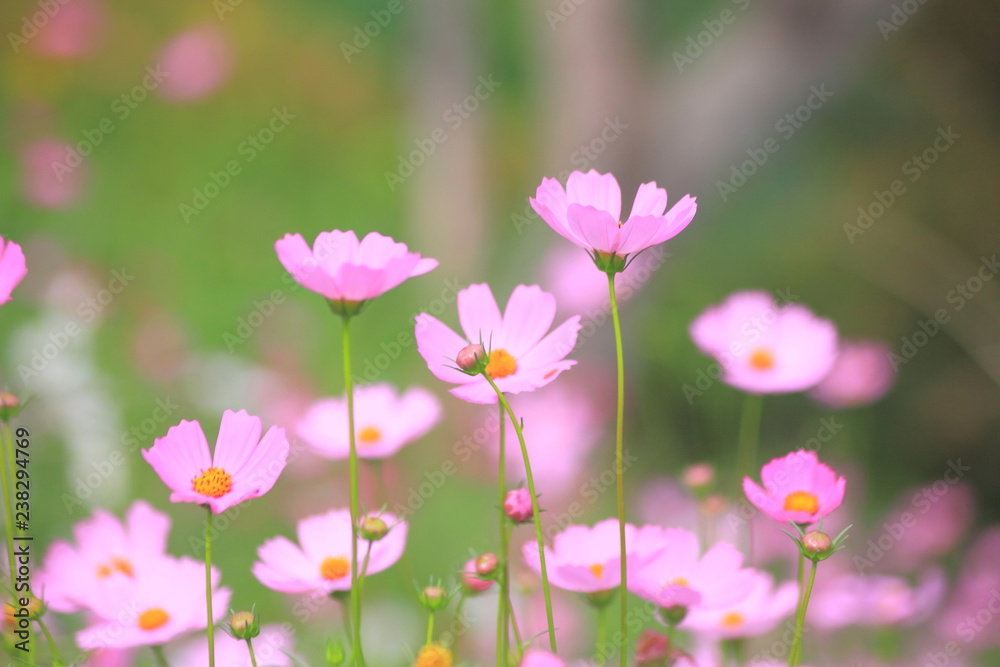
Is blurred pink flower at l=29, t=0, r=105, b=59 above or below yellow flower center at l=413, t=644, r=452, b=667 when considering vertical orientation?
above

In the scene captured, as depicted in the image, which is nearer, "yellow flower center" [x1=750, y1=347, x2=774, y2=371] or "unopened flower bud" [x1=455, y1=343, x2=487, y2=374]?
"unopened flower bud" [x1=455, y1=343, x2=487, y2=374]

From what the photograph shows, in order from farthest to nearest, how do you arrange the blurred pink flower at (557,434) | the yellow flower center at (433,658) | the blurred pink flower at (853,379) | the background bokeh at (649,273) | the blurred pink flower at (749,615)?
the blurred pink flower at (557,434) < the background bokeh at (649,273) < the blurred pink flower at (853,379) < the blurred pink flower at (749,615) < the yellow flower center at (433,658)

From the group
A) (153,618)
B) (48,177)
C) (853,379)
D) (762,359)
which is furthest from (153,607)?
(48,177)

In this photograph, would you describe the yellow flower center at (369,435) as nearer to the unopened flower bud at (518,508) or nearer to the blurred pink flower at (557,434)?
the unopened flower bud at (518,508)

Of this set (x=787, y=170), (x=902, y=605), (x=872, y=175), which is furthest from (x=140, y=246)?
(x=902, y=605)

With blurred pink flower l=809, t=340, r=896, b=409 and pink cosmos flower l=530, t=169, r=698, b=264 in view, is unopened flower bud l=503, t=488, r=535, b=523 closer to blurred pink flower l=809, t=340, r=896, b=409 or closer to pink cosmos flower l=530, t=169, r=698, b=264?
pink cosmos flower l=530, t=169, r=698, b=264

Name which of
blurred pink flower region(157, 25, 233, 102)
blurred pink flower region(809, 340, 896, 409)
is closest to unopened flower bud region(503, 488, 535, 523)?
blurred pink flower region(809, 340, 896, 409)

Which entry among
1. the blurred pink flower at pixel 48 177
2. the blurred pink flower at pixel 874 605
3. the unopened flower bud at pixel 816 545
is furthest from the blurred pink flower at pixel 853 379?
the blurred pink flower at pixel 48 177
